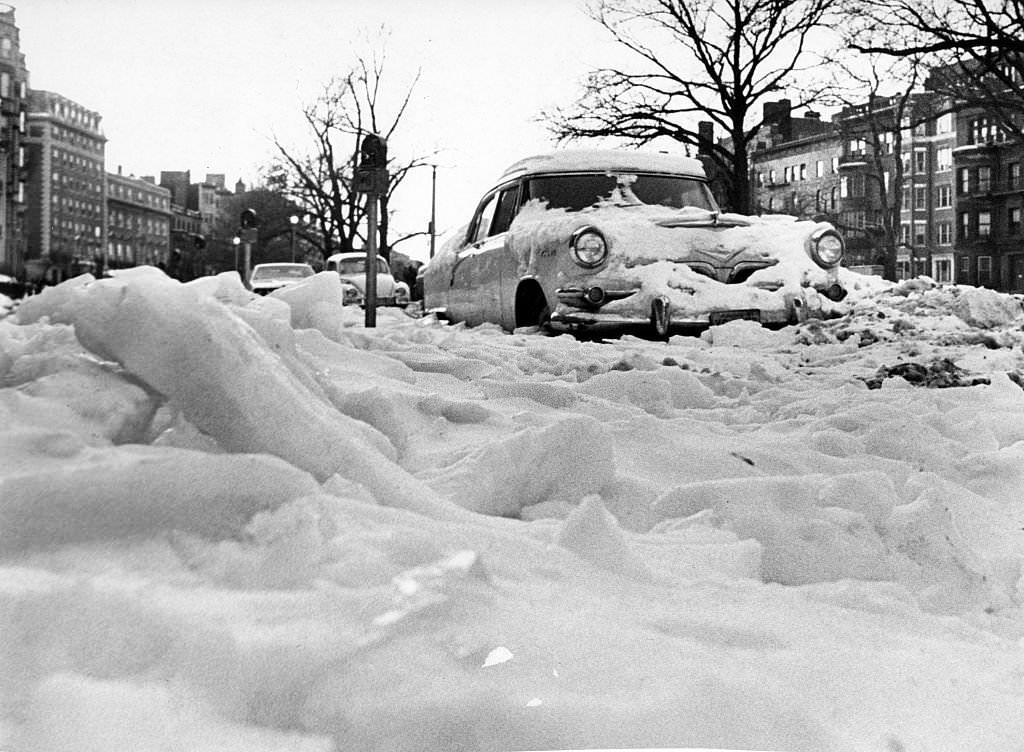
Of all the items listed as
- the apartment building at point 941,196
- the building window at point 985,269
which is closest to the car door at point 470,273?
the apartment building at point 941,196

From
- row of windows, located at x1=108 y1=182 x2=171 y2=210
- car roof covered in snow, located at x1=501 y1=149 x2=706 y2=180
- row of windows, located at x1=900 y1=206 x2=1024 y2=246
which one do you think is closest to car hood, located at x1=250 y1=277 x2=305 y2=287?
car roof covered in snow, located at x1=501 y1=149 x2=706 y2=180

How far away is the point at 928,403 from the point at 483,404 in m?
1.58

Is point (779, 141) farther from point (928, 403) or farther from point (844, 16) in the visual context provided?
point (928, 403)

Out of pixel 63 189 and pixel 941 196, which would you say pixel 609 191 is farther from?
pixel 941 196

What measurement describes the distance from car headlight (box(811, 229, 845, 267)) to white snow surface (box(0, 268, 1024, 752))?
3.81m

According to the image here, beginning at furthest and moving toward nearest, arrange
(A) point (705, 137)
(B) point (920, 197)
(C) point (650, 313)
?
1. (B) point (920, 197)
2. (A) point (705, 137)
3. (C) point (650, 313)

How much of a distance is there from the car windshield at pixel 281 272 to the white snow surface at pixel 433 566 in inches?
670

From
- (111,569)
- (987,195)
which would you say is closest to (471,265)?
(111,569)

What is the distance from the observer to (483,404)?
293 cm

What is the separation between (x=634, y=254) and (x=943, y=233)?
59413 mm

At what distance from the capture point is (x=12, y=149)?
10.7 feet

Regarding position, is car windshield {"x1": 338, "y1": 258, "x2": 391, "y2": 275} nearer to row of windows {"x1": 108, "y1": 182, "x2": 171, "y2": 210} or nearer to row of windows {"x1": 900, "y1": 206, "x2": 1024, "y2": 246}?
row of windows {"x1": 108, "y1": 182, "x2": 171, "y2": 210}

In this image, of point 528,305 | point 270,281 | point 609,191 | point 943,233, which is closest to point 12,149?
point 528,305

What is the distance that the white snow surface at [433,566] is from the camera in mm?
1091
